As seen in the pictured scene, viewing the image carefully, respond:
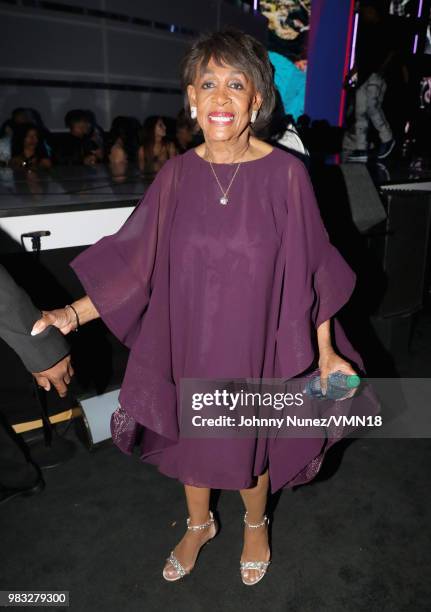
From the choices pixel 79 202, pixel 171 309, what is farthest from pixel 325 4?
pixel 171 309

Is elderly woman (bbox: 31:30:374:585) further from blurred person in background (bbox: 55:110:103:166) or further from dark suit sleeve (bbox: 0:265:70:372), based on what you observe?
blurred person in background (bbox: 55:110:103:166)

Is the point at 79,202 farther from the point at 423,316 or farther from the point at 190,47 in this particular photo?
the point at 423,316

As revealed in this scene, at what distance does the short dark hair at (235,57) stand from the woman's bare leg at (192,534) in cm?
121

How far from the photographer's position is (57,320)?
4.23 ft

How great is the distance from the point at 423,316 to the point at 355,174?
1.65m

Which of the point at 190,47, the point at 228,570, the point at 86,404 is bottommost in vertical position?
the point at 228,570

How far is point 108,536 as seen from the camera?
69.4 inches

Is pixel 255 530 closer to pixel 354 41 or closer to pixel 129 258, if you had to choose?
pixel 129 258

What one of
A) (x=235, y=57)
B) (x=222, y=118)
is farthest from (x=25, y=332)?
(x=235, y=57)

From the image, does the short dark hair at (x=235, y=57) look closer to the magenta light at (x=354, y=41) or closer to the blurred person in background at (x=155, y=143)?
the blurred person in background at (x=155, y=143)

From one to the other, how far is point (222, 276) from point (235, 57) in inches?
21.3

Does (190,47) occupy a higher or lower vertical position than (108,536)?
higher

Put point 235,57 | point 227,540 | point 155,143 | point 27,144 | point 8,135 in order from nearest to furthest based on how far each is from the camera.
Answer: point 235,57 → point 227,540 → point 27,144 → point 8,135 → point 155,143

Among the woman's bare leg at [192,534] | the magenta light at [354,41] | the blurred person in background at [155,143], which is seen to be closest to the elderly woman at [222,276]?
the woman's bare leg at [192,534]
